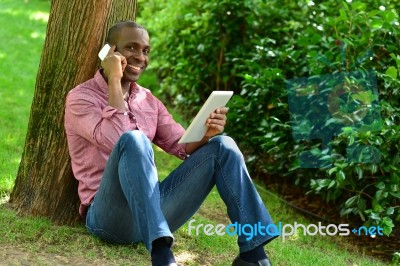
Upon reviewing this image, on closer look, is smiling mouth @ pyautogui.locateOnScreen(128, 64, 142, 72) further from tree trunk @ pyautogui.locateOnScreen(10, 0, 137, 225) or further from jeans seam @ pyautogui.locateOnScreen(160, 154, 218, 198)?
jeans seam @ pyautogui.locateOnScreen(160, 154, 218, 198)

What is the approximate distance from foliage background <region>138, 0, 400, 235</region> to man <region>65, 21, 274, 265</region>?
1.52 m

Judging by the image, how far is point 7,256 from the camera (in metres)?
3.64

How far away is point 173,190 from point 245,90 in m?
2.76

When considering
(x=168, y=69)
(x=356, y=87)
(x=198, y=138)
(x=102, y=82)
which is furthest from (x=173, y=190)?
(x=168, y=69)

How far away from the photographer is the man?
11.1ft

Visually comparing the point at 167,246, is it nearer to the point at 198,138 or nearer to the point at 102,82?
the point at 198,138

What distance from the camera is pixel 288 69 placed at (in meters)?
6.23

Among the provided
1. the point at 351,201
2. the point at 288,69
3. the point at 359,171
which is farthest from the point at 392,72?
the point at 288,69

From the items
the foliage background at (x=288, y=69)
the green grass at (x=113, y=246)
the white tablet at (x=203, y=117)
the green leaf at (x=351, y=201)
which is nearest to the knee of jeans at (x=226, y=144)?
the white tablet at (x=203, y=117)

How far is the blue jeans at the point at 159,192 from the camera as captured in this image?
133 inches

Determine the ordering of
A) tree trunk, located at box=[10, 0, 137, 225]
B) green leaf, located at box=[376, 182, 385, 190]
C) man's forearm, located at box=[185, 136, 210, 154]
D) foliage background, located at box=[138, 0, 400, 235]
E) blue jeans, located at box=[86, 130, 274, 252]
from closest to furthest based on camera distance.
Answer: blue jeans, located at box=[86, 130, 274, 252]
man's forearm, located at box=[185, 136, 210, 154]
tree trunk, located at box=[10, 0, 137, 225]
green leaf, located at box=[376, 182, 385, 190]
foliage background, located at box=[138, 0, 400, 235]

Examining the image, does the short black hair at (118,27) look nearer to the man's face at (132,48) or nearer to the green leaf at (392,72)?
the man's face at (132,48)

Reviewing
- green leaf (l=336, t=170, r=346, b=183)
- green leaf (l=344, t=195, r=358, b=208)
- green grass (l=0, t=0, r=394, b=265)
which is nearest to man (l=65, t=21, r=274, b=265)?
green grass (l=0, t=0, r=394, b=265)

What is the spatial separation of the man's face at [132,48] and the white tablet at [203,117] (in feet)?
1.52
